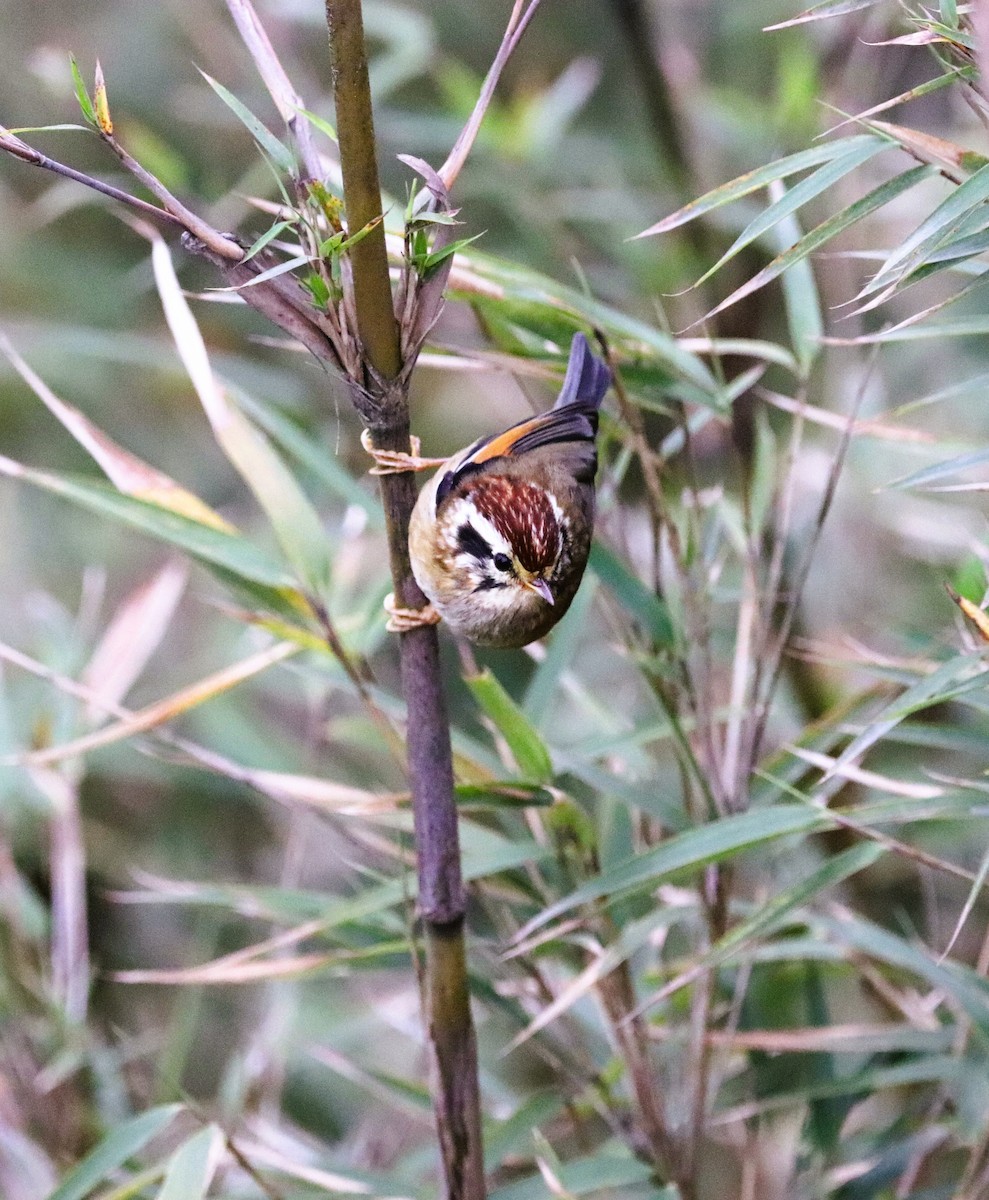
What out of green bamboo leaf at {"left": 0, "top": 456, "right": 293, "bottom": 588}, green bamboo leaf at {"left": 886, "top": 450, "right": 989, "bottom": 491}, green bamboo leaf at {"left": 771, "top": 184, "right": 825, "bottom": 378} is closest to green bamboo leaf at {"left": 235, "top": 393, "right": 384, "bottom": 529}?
green bamboo leaf at {"left": 0, "top": 456, "right": 293, "bottom": 588}

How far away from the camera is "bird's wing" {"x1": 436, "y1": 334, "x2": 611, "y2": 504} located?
1361 millimetres

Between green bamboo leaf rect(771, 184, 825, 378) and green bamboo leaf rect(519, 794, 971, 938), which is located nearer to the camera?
green bamboo leaf rect(519, 794, 971, 938)

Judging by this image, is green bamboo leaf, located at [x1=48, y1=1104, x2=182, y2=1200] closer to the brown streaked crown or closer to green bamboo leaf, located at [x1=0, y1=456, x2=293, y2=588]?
green bamboo leaf, located at [x1=0, y1=456, x2=293, y2=588]

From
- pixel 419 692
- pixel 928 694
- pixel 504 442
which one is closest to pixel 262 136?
pixel 419 692

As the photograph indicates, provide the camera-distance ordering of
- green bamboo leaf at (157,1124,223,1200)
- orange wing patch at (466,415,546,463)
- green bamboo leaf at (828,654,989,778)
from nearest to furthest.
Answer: green bamboo leaf at (828,654,989,778) → green bamboo leaf at (157,1124,223,1200) → orange wing patch at (466,415,546,463)

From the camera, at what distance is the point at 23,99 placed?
3299mm

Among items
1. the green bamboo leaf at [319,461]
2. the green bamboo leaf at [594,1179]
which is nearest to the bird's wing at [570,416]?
the green bamboo leaf at [319,461]

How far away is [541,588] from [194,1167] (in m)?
0.64

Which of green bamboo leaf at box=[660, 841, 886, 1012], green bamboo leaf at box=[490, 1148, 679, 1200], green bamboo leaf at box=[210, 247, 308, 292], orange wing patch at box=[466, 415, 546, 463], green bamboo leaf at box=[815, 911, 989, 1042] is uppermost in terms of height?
green bamboo leaf at box=[210, 247, 308, 292]

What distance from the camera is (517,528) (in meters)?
1.43

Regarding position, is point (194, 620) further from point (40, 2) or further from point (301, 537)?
point (301, 537)

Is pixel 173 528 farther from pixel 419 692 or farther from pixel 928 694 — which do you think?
pixel 928 694

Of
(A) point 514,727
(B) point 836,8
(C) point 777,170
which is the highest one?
(B) point 836,8

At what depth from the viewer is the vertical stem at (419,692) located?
853mm
